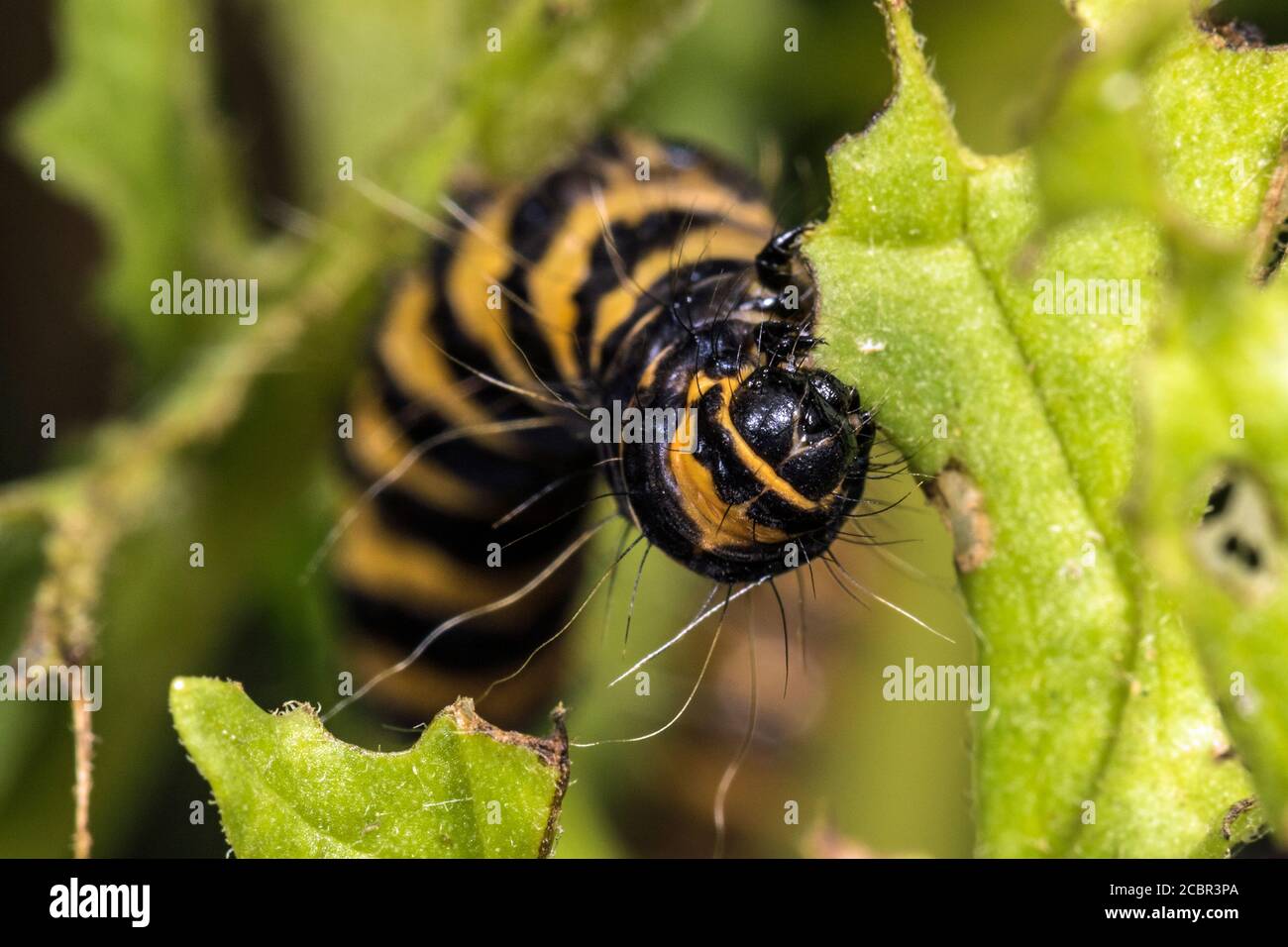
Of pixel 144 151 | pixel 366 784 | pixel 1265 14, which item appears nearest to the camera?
pixel 366 784

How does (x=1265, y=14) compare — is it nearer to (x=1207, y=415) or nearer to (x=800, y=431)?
(x=800, y=431)

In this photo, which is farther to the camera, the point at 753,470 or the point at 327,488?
the point at 327,488

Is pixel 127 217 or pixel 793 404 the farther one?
pixel 127 217

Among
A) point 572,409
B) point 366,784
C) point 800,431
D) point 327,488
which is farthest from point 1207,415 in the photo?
point 327,488

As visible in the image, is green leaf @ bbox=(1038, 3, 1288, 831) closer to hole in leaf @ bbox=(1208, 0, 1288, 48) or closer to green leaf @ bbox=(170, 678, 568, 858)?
green leaf @ bbox=(170, 678, 568, 858)

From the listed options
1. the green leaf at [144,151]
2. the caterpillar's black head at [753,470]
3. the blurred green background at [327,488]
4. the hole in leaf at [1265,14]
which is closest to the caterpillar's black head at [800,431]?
the caterpillar's black head at [753,470]

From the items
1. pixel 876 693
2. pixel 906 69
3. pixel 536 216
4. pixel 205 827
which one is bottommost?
pixel 205 827
